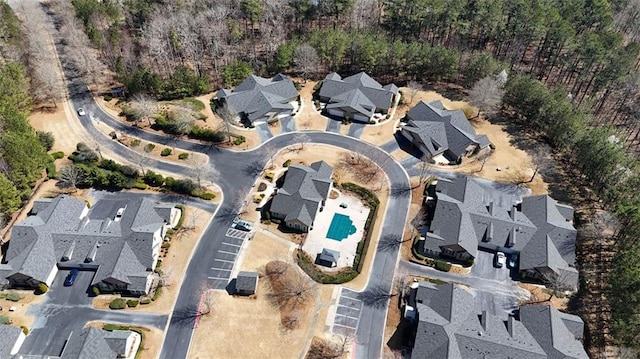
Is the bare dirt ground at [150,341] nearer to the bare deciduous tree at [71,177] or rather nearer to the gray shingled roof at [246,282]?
the gray shingled roof at [246,282]

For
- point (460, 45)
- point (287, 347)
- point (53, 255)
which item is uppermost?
point (460, 45)

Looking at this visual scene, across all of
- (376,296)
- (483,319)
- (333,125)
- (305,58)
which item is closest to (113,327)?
(376,296)

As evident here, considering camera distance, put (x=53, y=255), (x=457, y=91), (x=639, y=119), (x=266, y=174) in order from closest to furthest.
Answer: (x=53, y=255), (x=266, y=174), (x=639, y=119), (x=457, y=91)

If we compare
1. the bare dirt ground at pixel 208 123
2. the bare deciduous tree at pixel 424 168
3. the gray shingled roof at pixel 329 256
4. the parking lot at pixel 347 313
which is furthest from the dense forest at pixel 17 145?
the bare deciduous tree at pixel 424 168

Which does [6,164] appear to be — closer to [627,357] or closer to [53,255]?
[53,255]

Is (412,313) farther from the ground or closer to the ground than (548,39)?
closer to the ground

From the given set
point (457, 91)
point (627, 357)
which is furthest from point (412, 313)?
point (457, 91)

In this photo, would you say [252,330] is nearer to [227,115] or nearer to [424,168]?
[424,168]

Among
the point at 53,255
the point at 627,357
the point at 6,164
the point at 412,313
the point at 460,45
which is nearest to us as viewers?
the point at 627,357
